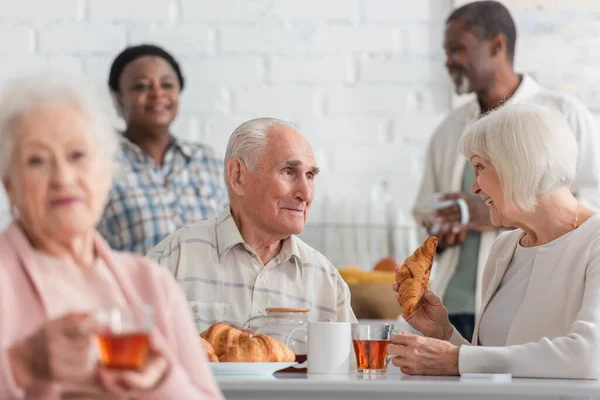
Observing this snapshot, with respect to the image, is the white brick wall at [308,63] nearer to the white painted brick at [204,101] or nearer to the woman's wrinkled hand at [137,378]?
the white painted brick at [204,101]

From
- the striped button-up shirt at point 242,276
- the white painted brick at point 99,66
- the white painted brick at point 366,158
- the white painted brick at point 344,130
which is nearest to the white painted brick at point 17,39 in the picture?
the white painted brick at point 99,66

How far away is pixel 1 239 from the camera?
49.4 inches

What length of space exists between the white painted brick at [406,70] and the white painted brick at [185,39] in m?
0.59

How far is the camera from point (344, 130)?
12.6ft

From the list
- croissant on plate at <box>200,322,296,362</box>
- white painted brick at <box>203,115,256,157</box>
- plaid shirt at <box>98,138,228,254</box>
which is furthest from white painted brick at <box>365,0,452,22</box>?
croissant on plate at <box>200,322,296,362</box>

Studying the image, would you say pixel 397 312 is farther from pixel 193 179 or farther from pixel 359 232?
pixel 193 179

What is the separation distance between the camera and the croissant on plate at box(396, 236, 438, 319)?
203 centimetres

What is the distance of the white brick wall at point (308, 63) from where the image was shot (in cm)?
380

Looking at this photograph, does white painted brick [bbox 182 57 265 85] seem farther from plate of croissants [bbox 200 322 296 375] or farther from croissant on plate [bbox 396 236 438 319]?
plate of croissants [bbox 200 322 296 375]

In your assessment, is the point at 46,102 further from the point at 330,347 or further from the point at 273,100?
the point at 273,100

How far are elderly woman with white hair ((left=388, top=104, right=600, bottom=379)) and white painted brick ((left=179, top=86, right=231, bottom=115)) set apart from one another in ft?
5.87

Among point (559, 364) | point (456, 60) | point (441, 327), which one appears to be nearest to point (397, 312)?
point (456, 60)

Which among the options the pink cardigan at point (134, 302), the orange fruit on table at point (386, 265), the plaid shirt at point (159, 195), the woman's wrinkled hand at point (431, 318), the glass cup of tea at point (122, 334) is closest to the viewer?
the glass cup of tea at point (122, 334)

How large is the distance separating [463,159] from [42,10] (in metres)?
1.72
